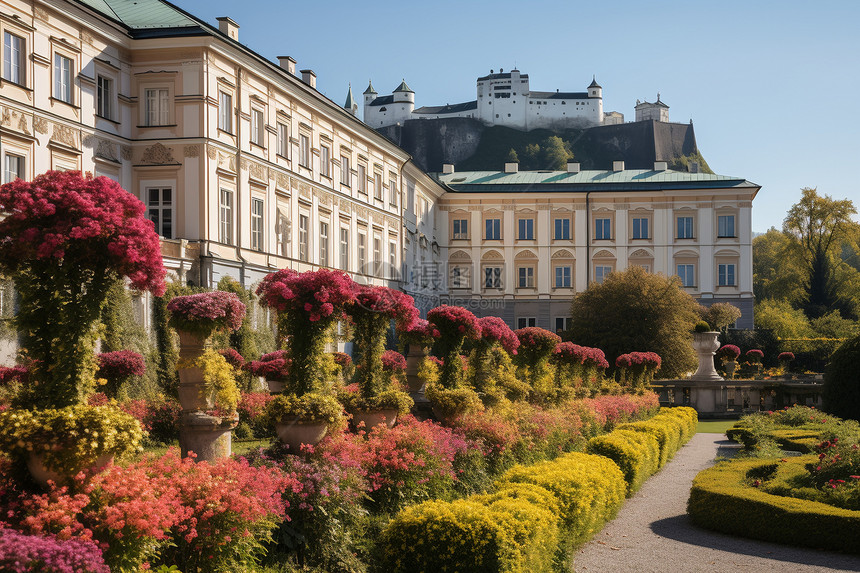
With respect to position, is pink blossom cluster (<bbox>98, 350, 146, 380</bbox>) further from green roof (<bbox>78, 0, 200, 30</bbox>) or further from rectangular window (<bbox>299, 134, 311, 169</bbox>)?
rectangular window (<bbox>299, 134, 311, 169</bbox>)

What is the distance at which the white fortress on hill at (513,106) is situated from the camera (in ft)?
321

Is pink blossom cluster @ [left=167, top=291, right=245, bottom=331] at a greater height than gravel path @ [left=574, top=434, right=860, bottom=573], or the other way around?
pink blossom cluster @ [left=167, top=291, right=245, bottom=331]

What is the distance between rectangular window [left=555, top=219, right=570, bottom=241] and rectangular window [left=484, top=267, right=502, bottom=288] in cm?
421

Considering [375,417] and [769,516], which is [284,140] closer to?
[375,417]

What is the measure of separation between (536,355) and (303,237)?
14.4m

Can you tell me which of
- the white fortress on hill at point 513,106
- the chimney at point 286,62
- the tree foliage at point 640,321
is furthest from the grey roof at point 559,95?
the chimney at point 286,62

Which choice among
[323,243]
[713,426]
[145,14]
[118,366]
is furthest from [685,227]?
[118,366]

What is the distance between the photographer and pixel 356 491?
815 cm

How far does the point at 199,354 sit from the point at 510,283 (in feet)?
151

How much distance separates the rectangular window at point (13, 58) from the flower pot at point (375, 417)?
46.7 feet

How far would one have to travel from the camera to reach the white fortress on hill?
97812 mm

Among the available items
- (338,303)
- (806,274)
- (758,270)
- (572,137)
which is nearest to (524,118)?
(572,137)

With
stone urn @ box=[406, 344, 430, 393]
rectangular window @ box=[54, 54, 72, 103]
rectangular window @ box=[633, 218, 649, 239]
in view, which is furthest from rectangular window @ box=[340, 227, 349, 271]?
rectangular window @ box=[633, 218, 649, 239]

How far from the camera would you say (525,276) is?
54.6 meters
